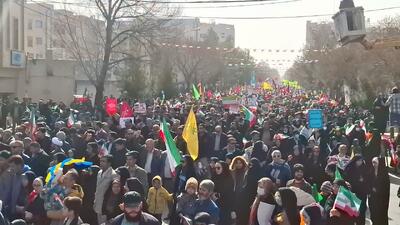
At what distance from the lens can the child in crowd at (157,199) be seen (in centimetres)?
971

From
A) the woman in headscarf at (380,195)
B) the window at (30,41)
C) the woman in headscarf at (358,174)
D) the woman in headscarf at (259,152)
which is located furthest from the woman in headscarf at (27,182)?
the window at (30,41)

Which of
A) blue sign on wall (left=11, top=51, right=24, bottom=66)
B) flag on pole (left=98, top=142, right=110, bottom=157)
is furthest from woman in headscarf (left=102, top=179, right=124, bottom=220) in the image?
blue sign on wall (left=11, top=51, right=24, bottom=66)

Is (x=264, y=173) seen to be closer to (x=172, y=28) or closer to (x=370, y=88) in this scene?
(x=172, y=28)

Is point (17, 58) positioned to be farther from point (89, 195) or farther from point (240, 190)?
point (240, 190)

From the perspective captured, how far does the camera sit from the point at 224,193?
10.3m

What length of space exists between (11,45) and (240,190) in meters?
33.0

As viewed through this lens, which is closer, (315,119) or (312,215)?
(312,215)

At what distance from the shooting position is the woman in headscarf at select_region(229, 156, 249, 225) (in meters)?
10.2

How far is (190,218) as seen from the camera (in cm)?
862

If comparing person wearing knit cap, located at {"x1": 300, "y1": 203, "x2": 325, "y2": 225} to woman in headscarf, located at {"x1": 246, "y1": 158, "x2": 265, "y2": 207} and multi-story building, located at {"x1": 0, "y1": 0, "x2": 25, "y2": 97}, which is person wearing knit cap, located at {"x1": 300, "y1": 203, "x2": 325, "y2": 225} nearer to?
woman in headscarf, located at {"x1": 246, "y1": 158, "x2": 265, "y2": 207}

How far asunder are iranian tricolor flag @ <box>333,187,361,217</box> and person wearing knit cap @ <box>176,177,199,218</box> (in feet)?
6.06

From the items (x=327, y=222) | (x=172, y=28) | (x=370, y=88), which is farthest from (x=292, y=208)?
Answer: (x=370, y=88)

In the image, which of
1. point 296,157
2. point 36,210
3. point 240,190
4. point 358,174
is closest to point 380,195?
point 358,174

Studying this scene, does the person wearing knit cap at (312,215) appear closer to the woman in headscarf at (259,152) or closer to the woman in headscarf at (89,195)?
the woman in headscarf at (89,195)
